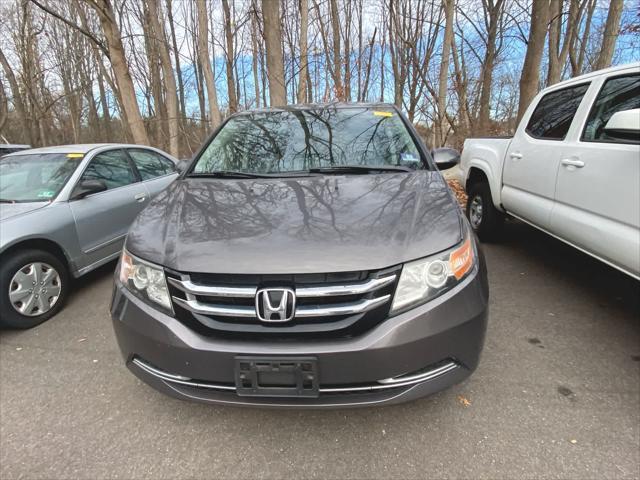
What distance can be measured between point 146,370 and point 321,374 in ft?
2.75

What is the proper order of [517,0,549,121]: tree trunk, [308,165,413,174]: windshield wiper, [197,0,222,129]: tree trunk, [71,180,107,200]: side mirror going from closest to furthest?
[308,165,413,174]: windshield wiper, [71,180,107,200]: side mirror, [517,0,549,121]: tree trunk, [197,0,222,129]: tree trunk

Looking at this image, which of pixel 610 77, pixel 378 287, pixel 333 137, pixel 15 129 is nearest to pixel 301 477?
pixel 378 287

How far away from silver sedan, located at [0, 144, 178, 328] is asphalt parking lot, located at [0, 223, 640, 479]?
0.53 metres

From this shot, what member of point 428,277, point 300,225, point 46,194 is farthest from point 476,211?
point 46,194

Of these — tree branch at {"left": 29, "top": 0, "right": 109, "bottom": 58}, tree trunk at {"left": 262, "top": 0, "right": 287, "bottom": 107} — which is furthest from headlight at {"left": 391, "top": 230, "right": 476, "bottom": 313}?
tree branch at {"left": 29, "top": 0, "right": 109, "bottom": 58}

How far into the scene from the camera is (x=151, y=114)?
64.5 feet

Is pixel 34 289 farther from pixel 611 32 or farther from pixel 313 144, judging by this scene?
pixel 611 32

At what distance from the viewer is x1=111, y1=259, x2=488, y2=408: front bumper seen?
59.4 inches

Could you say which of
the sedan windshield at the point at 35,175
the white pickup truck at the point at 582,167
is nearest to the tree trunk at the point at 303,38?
the white pickup truck at the point at 582,167

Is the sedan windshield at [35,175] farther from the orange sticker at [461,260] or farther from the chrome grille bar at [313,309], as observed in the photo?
the orange sticker at [461,260]

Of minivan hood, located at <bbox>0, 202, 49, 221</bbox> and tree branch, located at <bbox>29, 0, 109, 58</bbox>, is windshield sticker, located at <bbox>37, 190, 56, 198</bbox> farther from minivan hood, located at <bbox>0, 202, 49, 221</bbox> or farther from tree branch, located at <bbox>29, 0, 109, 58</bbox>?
tree branch, located at <bbox>29, 0, 109, 58</bbox>

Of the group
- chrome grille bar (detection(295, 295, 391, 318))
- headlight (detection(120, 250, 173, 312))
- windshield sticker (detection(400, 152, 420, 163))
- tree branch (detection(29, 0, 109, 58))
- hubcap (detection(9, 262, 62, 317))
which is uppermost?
tree branch (detection(29, 0, 109, 58))

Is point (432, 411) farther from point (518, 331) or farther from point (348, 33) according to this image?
point (348, 33)

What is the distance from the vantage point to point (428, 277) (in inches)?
63.2
